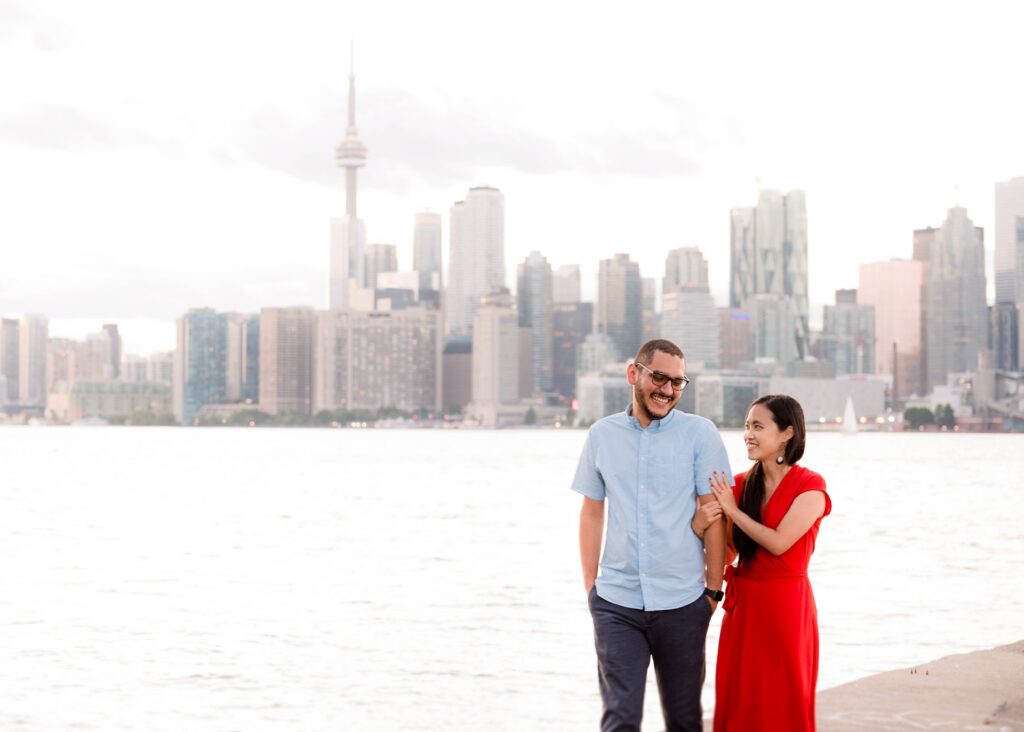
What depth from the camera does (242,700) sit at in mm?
14461

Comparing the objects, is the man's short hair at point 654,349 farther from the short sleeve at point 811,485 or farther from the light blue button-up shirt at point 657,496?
the short sleeve at point 811,485

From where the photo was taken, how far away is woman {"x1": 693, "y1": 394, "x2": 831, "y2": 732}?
6328 mm

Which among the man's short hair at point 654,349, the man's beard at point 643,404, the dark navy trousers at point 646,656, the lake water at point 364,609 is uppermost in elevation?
the man's short hair at point 654,349

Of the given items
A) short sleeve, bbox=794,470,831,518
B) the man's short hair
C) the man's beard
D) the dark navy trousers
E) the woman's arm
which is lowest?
the dark navy trousers

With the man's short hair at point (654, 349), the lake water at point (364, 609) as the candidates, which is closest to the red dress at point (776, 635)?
the man's short hair at point (654, 349)

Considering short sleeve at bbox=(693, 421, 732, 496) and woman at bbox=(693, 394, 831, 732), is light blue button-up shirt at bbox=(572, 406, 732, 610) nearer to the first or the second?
short sleeve at bbox=(693, 421, 732, 496)

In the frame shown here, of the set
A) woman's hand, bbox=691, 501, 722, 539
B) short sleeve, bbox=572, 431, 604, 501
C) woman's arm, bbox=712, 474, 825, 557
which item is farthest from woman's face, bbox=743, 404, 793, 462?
short sleeve, bbox=572, 431, 604, 501

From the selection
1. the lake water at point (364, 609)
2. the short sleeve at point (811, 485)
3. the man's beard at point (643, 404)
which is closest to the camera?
the man's beard at point (643, 404)

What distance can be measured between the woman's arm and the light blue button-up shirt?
8 centimetres

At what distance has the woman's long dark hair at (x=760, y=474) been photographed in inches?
253

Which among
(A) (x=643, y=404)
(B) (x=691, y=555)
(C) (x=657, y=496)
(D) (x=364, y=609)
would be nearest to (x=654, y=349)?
(A) (x=643, y=404)

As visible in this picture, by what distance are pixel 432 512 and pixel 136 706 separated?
33.7m

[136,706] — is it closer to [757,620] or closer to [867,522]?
[757,620]

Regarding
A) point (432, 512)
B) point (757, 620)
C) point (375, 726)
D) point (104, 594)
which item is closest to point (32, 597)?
point (104, 594)
